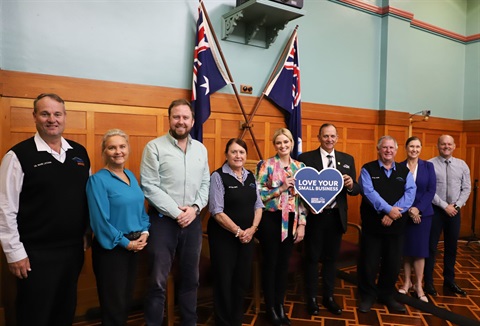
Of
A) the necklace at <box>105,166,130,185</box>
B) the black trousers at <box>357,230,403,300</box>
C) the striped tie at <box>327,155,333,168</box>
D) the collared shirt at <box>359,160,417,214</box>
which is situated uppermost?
the striped tie at <box>327,155,333,168</box>

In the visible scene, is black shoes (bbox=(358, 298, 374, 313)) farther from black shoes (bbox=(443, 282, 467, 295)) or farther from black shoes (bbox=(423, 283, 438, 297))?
black shoes (bbox=(443, 282, 467, 295))

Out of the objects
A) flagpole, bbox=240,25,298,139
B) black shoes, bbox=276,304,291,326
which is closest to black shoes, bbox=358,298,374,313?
black shoes, bbox=276,304,291,326

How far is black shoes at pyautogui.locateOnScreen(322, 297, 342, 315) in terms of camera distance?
295cm

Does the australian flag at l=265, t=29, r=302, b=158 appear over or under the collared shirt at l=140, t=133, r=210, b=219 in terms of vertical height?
over

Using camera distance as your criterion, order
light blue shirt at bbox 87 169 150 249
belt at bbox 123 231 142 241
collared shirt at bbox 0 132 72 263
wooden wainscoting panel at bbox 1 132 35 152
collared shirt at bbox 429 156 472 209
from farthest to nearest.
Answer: collared shirt at bbox 429 156 472 209 < wooden wainscoting panel at bbox 1 132 35 152 < belt at bbox 123 231 142 241 < light blue shirt at bbox 87 169 150 249 < collared shirt at bbox 0 132 72 263

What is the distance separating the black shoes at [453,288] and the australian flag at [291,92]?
2.05 metres

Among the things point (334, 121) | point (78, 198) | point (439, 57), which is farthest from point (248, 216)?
point (439, 57)

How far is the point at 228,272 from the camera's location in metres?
2.43

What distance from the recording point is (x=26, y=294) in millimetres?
1869

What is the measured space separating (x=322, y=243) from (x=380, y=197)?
63 cm

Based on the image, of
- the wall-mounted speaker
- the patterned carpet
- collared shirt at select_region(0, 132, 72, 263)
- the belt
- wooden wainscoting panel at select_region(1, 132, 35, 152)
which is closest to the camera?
collared shirt at select_region(0, 132, 72, 263)

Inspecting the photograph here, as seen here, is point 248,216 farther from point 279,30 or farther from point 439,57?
point 439,57

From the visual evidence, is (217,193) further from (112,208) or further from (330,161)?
(330,161)

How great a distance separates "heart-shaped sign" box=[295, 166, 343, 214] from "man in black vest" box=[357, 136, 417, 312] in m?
0.36
